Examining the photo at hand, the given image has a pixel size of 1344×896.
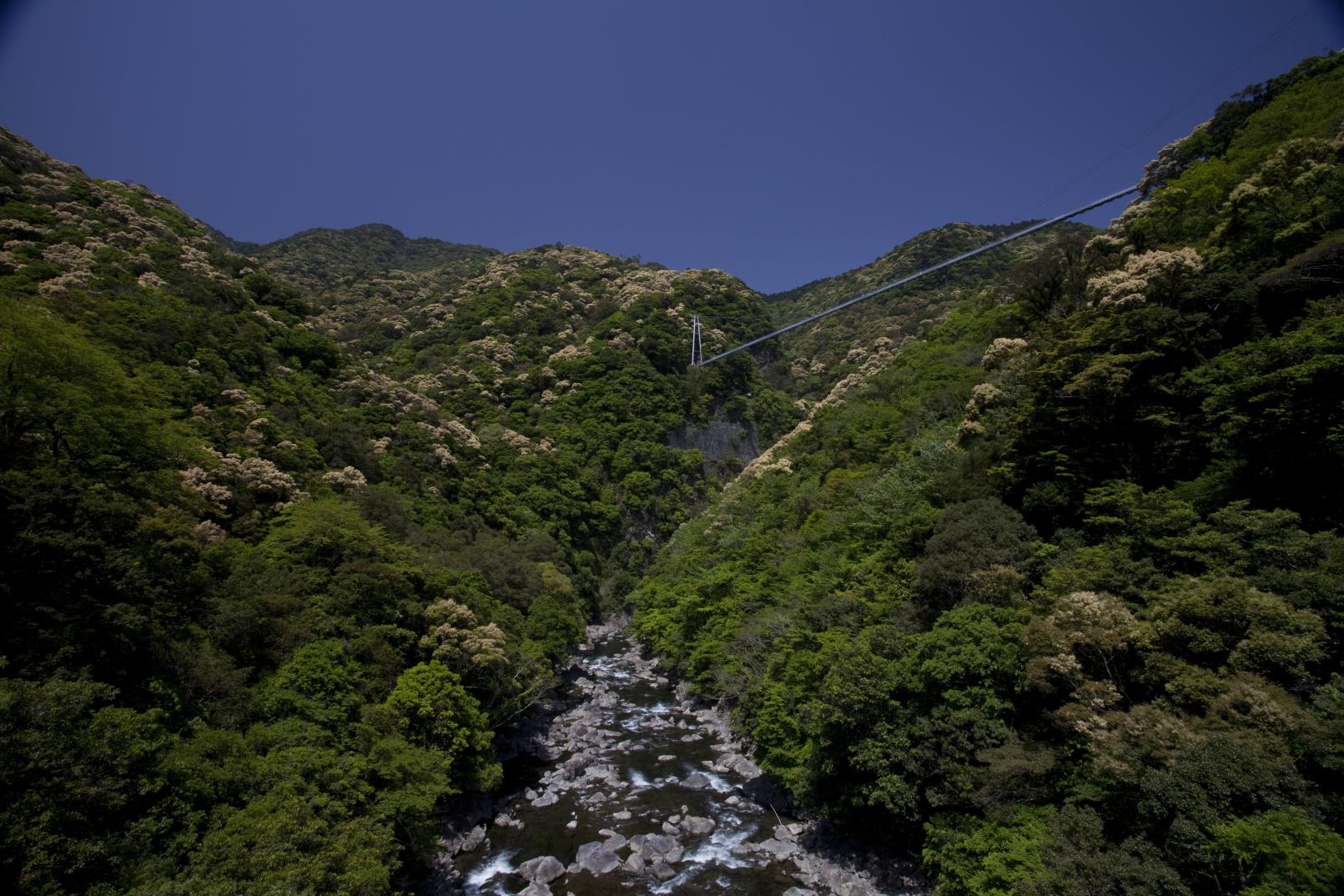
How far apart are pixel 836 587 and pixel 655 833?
10.1 meters

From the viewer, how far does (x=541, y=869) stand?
607 inches

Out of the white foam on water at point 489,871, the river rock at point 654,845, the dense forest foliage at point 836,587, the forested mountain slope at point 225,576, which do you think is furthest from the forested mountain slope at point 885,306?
the white foam on water at point 489,871

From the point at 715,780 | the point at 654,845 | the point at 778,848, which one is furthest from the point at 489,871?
the point at 715,780

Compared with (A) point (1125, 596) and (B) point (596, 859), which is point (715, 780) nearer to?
(B) point (596, 859)

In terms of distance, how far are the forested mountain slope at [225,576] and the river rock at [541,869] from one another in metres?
2.73

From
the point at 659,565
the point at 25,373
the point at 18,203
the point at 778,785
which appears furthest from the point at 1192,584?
the point at 18,203

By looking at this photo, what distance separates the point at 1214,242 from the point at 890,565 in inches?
636

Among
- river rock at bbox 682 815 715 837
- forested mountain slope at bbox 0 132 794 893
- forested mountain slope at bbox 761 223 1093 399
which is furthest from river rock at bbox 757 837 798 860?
forested mountain slope at bbox 761 223 1093 399

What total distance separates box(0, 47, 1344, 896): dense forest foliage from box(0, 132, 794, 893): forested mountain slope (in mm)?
107

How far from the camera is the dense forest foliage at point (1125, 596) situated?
29.2 feet

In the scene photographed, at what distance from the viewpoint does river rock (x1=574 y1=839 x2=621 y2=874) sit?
15.6 metres

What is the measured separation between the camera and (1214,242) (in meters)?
20.0

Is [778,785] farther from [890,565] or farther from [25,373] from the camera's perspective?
[25,373]

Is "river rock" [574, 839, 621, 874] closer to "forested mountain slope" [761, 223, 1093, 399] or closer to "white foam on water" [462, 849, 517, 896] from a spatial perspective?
"white foam on water" [462, 849, 517, 896]
